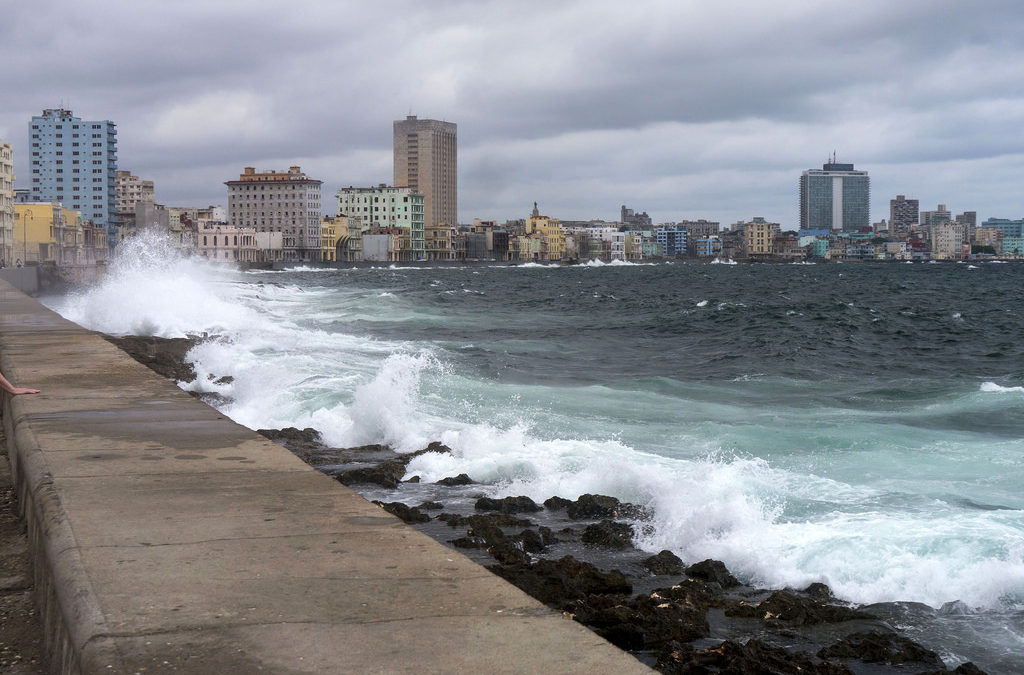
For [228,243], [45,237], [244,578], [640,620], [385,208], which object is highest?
[385,208]

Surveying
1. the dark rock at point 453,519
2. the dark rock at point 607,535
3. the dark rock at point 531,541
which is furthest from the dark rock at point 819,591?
the dark rock at point 453,519

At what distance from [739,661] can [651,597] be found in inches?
39.7

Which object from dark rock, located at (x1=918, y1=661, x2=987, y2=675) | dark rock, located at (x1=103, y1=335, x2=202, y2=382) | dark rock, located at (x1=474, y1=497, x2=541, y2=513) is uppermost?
dark rock, located at (x1=103, y1=335, x2=202, y2=382)

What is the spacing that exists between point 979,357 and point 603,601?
21067 millimetres

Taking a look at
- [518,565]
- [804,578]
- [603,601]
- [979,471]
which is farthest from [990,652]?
[979,471]

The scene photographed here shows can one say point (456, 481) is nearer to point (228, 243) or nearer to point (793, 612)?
point (793, 612)

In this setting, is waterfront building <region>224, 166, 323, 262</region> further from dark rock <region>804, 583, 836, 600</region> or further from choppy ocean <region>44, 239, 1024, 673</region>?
dark rock <region>804, 583, 836, 600</region>

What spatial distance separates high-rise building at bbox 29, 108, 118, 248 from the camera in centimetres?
14500

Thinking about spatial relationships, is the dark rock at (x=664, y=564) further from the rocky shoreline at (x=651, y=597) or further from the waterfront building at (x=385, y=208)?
the waterfront building at (x=385, y=208)

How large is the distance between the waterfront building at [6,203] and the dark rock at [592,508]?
63.4 m

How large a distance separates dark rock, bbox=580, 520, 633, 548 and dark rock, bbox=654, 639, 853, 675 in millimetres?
2146

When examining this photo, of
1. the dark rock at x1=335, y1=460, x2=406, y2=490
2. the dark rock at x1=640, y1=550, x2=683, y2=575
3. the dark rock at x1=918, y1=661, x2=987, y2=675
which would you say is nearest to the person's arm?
the dark rock at x1=335, y1=460, x2=406, y2=490

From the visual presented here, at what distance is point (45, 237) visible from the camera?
3302 inches

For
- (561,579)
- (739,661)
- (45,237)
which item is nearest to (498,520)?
(561,579)
